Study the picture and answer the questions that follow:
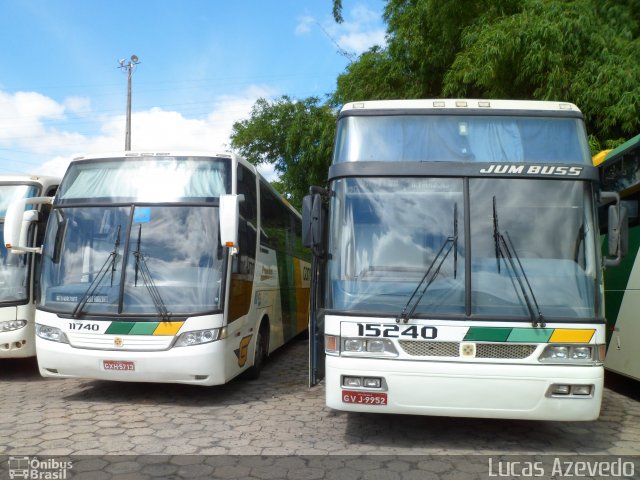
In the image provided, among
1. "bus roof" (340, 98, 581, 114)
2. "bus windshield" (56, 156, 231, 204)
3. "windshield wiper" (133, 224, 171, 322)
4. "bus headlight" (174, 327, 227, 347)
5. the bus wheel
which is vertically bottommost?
the bus wheel

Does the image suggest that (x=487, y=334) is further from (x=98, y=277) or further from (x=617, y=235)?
(x=98, y=277)

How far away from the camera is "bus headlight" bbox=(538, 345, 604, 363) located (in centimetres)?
512

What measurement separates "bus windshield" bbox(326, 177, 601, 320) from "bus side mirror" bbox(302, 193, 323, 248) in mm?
143

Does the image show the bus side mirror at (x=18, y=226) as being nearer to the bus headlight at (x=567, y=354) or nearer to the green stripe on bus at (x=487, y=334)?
the green stripe on bus at (x=487, y=334)

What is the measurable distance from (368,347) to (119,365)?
3010 mm

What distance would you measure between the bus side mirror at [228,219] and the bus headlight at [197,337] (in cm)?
99

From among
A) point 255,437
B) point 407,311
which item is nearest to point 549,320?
point 407,311

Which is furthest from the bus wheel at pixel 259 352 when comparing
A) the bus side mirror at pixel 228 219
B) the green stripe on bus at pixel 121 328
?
the bus side mirror at pixel 228 219

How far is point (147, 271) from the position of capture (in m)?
6.97

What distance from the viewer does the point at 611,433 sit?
239 inches

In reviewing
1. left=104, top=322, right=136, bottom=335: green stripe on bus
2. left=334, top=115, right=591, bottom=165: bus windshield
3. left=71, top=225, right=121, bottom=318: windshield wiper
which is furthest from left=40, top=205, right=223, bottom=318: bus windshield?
left=334, top=115, right=591, bottom=165: bus windshield

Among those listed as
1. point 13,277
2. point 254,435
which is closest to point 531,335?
point 254,435

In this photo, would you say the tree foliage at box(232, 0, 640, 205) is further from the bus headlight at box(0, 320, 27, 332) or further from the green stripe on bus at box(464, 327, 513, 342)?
the bus headlight at box(0, 320, 27, 332)

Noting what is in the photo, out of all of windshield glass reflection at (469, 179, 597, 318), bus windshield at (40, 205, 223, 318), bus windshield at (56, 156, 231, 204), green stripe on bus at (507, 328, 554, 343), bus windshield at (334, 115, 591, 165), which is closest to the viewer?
green stripe on bus at (507, 328, 554, 343)
